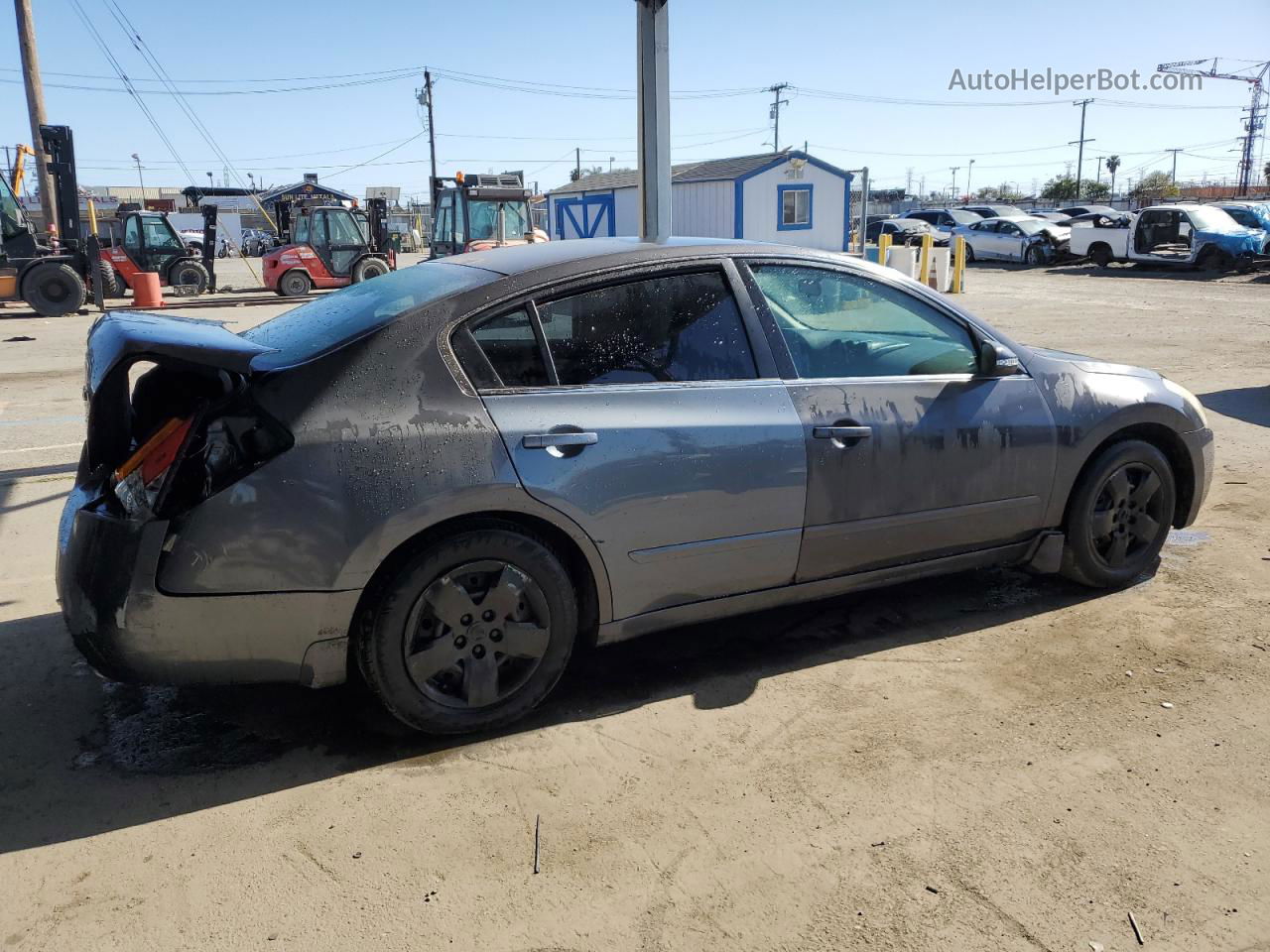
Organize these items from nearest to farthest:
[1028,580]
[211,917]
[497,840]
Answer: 1. [211,917]
2. [497,840]
3. [1028,580]

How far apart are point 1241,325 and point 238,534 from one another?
643 inches

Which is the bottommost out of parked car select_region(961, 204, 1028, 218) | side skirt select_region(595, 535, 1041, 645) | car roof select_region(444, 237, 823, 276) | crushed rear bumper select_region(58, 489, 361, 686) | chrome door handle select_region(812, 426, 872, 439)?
side skirt select_region(595, 535, 1041, 645)

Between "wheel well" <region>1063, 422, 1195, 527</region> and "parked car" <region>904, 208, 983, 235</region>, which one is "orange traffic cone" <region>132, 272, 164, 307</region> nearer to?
"wheel well" <region>1063, 422, 1195, 527</region>

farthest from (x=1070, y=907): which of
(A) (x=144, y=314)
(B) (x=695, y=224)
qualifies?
(B) (x=695, y=224)

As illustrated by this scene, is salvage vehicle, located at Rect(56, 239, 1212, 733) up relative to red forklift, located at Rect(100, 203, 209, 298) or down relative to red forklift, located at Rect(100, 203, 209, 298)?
down

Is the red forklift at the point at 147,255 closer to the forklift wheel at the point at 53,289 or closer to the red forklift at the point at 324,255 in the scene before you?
the red forklift at the point at 324,255

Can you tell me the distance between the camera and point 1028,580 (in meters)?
4.75

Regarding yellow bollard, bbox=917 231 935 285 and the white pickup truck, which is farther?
the white pickup truck

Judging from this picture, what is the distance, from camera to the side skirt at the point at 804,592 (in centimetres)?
349

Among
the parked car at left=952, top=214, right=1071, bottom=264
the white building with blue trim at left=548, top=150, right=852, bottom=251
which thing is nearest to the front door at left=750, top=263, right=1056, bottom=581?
the white building with blue trim at left=548, top=150, right=852, bottom=251

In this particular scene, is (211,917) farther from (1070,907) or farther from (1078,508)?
(1078,508)

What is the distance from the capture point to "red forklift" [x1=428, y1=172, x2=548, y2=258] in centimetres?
2361

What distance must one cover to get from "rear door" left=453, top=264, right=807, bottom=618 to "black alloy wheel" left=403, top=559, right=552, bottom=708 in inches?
11.9

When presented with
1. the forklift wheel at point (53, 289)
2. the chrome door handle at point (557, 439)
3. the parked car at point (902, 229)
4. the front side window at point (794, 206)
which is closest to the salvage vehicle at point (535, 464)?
the chrome door handle at point (557, 439)
